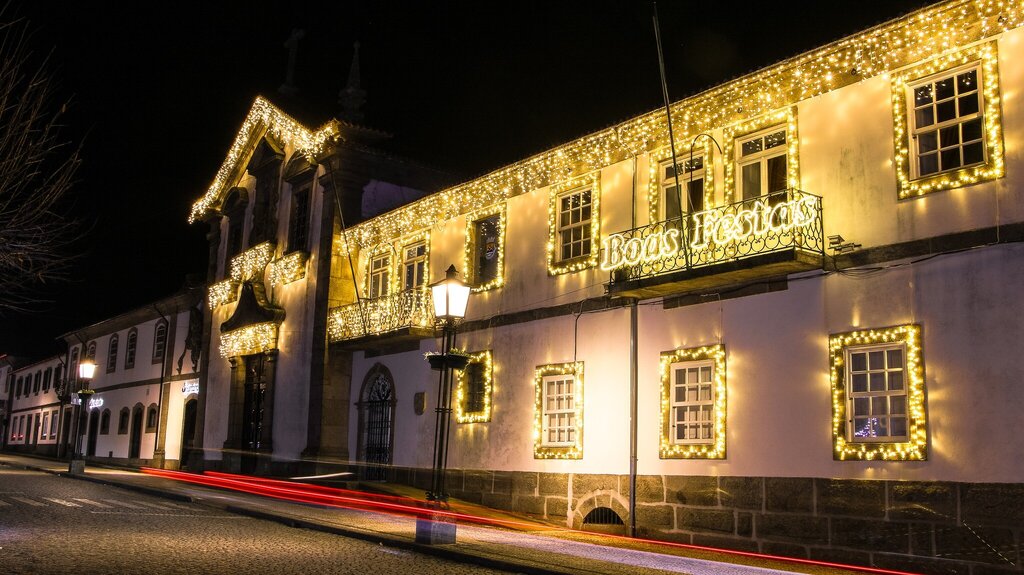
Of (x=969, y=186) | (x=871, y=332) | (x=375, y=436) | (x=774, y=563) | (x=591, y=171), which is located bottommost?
(x=774, y=563)

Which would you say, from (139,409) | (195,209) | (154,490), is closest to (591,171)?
(154,490)

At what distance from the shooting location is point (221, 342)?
2934 cm

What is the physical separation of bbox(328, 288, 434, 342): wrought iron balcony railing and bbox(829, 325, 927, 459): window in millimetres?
9673

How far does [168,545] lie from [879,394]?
9103mm

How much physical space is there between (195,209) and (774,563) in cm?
2605

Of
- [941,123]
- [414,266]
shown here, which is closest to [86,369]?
[414,266]

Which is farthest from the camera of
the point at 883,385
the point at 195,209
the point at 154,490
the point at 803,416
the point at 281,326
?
the point at 195,209

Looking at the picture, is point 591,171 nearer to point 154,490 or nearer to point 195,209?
point 154,490

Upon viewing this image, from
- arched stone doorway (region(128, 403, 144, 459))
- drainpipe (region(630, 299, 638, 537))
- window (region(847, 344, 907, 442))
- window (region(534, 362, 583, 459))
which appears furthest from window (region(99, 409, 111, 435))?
window (region(847, 344, 907, 442))

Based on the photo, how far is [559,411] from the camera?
16.8 m

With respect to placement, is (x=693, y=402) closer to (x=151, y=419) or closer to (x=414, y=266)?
(x=414, y=266)

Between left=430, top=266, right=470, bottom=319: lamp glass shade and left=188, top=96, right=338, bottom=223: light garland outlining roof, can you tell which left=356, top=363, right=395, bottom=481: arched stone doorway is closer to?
left=188, top=96, right=338, bottom=223: light garland outlining roof

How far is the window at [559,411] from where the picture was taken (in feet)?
53.5

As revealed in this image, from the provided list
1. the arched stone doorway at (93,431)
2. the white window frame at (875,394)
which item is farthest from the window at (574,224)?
the arched stone doorway at (93,431)
